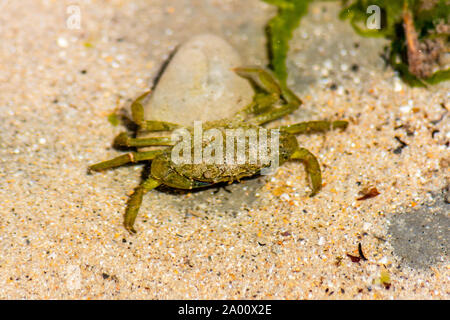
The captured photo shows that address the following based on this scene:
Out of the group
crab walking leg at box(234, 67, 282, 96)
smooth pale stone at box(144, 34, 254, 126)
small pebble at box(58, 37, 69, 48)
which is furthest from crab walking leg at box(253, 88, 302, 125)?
small pebble at box(58, 37, 69, 48)

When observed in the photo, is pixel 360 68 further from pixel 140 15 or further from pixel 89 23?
pixel 89 23

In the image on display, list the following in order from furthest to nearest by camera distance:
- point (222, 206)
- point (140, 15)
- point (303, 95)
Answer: point (140, 15) → point (303, 95) → point (222, 206)

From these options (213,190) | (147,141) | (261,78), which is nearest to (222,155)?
(213,190)

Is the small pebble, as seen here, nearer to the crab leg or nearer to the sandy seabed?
the sandy seabed

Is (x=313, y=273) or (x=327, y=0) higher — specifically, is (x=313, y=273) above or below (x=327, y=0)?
below
